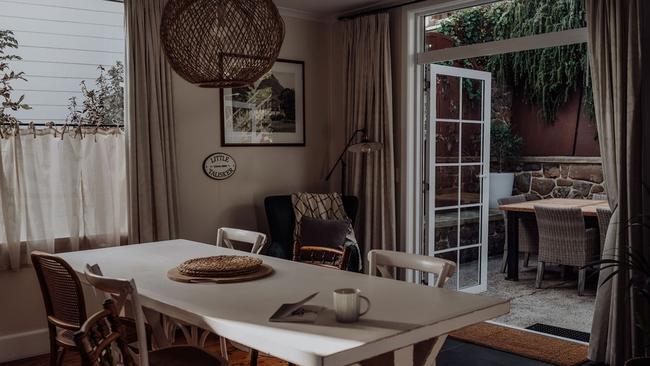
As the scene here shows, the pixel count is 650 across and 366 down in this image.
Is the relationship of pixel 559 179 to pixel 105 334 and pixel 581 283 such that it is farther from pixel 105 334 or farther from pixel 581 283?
pixel 105 334

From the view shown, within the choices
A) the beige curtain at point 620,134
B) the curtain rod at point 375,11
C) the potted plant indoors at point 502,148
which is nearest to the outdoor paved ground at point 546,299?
the beige curtain at point 620,134

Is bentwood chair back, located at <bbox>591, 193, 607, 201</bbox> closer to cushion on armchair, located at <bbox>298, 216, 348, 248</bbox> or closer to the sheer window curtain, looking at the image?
cushion on armchair, located at <bbox>298, 216, 348, 248</bbox>

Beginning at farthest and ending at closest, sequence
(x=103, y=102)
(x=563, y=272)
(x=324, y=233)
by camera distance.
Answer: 1. (x=563, y=272)
2. (x=324, y=233)
3. (x=103, y=102)

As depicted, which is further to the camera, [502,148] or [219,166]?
[502,148]

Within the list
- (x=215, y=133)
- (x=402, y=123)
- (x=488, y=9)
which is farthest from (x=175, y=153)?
(x=488, y=9)

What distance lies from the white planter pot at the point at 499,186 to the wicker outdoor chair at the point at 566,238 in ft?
5.76

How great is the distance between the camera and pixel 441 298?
7.34 ft

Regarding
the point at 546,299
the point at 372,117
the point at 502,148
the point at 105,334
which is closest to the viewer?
the point at 105,334

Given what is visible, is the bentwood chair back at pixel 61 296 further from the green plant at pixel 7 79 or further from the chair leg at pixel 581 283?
the chair leg at pixel 581 283

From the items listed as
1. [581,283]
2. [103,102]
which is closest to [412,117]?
[581,283]

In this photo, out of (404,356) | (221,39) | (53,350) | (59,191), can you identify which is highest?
(221,39)

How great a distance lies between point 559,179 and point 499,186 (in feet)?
2.31

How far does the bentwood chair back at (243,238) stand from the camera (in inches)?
132

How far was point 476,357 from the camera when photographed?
3.85m
